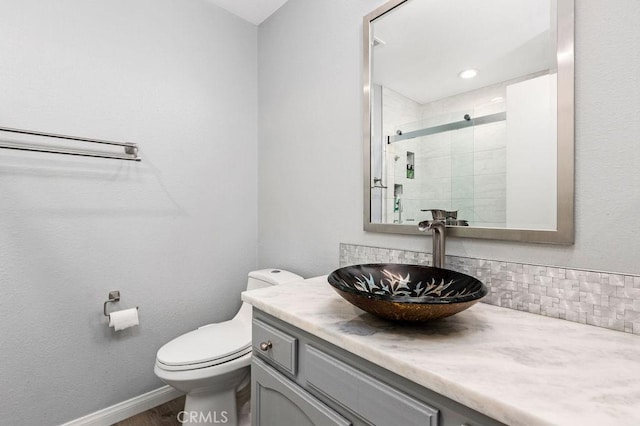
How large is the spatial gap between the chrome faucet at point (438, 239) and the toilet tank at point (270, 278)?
2.70 feet

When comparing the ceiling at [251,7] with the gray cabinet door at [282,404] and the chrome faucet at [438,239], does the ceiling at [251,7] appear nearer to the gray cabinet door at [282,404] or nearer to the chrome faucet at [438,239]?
the chrome faucet at [438,239]

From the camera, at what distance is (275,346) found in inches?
36.5

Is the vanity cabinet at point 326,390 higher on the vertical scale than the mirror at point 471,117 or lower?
lower

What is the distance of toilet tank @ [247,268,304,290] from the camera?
1641mm

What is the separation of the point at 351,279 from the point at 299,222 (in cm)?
83

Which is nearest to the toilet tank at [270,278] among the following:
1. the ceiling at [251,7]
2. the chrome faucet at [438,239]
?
the chrome faucet at [438,239]

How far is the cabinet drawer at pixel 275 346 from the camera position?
2.81 ft

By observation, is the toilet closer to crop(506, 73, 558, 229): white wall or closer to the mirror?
the mirror

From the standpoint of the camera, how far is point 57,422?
1.39 meters

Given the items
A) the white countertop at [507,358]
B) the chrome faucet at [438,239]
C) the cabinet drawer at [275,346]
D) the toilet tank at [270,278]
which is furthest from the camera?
the toilet tank at [270,278]

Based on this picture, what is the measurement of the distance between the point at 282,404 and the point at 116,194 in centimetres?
137

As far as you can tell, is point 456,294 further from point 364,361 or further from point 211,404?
point 211,404

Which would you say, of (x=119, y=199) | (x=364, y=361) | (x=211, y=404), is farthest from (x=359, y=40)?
(x=211, y=404)

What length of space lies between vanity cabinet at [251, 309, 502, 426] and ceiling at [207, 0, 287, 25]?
1.92 metres
